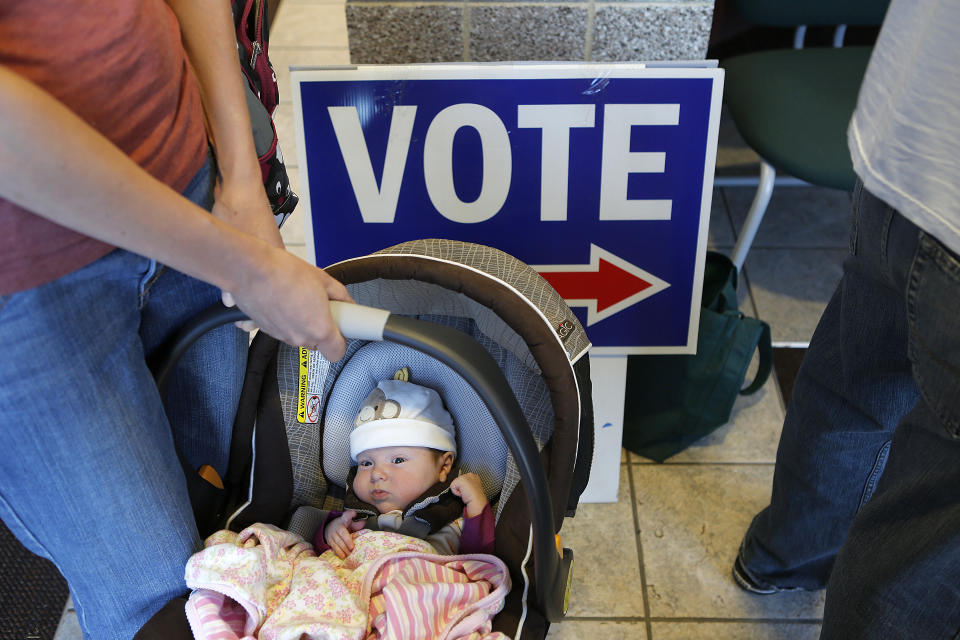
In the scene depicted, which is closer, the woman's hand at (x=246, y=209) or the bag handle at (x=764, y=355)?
the woman's hand at (x=246, y=209)

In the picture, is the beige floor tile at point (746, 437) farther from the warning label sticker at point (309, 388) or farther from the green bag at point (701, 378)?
the warning label sticker at point (309, 388)

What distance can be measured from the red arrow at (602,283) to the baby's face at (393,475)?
42 centimetres

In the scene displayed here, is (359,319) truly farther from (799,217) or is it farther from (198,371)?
(799,217)

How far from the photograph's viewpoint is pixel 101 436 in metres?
0.83

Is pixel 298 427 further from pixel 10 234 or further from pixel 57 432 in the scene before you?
pixel 10 234

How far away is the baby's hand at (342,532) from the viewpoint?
1.20 meters

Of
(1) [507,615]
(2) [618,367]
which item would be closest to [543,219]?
(2) [618,367]

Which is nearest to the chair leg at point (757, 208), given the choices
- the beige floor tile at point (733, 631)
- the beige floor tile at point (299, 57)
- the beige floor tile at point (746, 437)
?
the beige floor tile at point (746, 437)

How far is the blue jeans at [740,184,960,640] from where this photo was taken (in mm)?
847

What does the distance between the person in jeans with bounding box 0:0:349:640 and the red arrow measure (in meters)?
0.65

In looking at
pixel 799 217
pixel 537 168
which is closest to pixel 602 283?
pixel 537 168

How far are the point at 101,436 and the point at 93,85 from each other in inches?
13.6

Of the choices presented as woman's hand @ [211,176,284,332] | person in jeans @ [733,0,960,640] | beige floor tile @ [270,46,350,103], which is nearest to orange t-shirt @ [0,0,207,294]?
woman's hand @ [211,176,284,332]

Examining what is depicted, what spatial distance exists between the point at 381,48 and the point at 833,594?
1238mm
